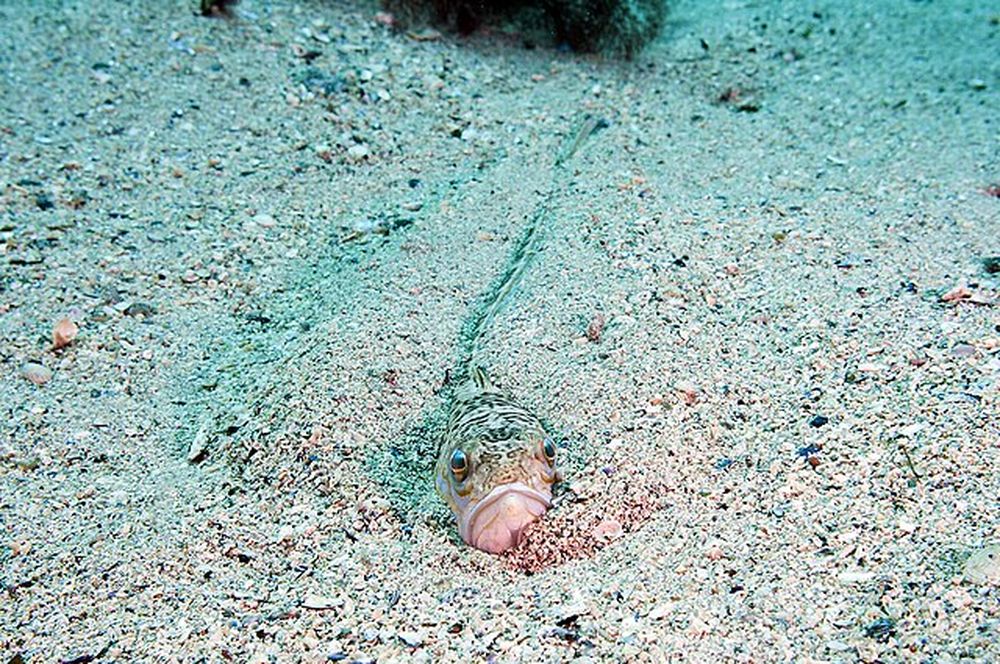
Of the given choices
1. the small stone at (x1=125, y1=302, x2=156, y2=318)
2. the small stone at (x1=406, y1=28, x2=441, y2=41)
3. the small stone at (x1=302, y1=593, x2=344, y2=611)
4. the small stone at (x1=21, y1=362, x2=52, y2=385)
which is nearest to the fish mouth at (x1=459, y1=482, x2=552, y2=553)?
the small stone at (x1=302, y1=593, x2=344, y2=611)

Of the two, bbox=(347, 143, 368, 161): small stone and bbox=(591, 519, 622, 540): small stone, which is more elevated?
bbox=(591, 519, 622, 540): small stone

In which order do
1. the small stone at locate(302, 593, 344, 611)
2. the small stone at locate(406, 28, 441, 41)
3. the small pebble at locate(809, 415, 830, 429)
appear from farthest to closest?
the small stone at locate(406, 28, 441, 41) < the small pebble at locate(809, 415, 830, 429) < the small stone at locate(302, 593, 344, 611)

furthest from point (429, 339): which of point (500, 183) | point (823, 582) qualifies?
point (823, 582)

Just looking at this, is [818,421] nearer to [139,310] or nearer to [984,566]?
[984,566]

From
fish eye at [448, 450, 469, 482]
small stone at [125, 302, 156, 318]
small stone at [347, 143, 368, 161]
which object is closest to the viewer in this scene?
fish eye at [448, 450, 469, 482]

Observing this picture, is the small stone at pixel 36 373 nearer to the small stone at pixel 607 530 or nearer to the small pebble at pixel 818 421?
the small stone at pixel 607 530

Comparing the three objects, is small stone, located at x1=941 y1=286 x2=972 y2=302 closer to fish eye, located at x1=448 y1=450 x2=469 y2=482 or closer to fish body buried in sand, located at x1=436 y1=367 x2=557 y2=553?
fish body buried in sand, located at x1=436 y1=367 x2=557 y2=553

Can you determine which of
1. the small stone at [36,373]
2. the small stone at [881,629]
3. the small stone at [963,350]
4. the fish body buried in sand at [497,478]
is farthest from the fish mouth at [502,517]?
the small stone at [36,373]

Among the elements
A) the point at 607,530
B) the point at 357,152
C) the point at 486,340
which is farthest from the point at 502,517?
the point at 357,152

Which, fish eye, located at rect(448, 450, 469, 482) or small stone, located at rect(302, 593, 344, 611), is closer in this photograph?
small stone, located at rect(302, 593, 344, 611)
